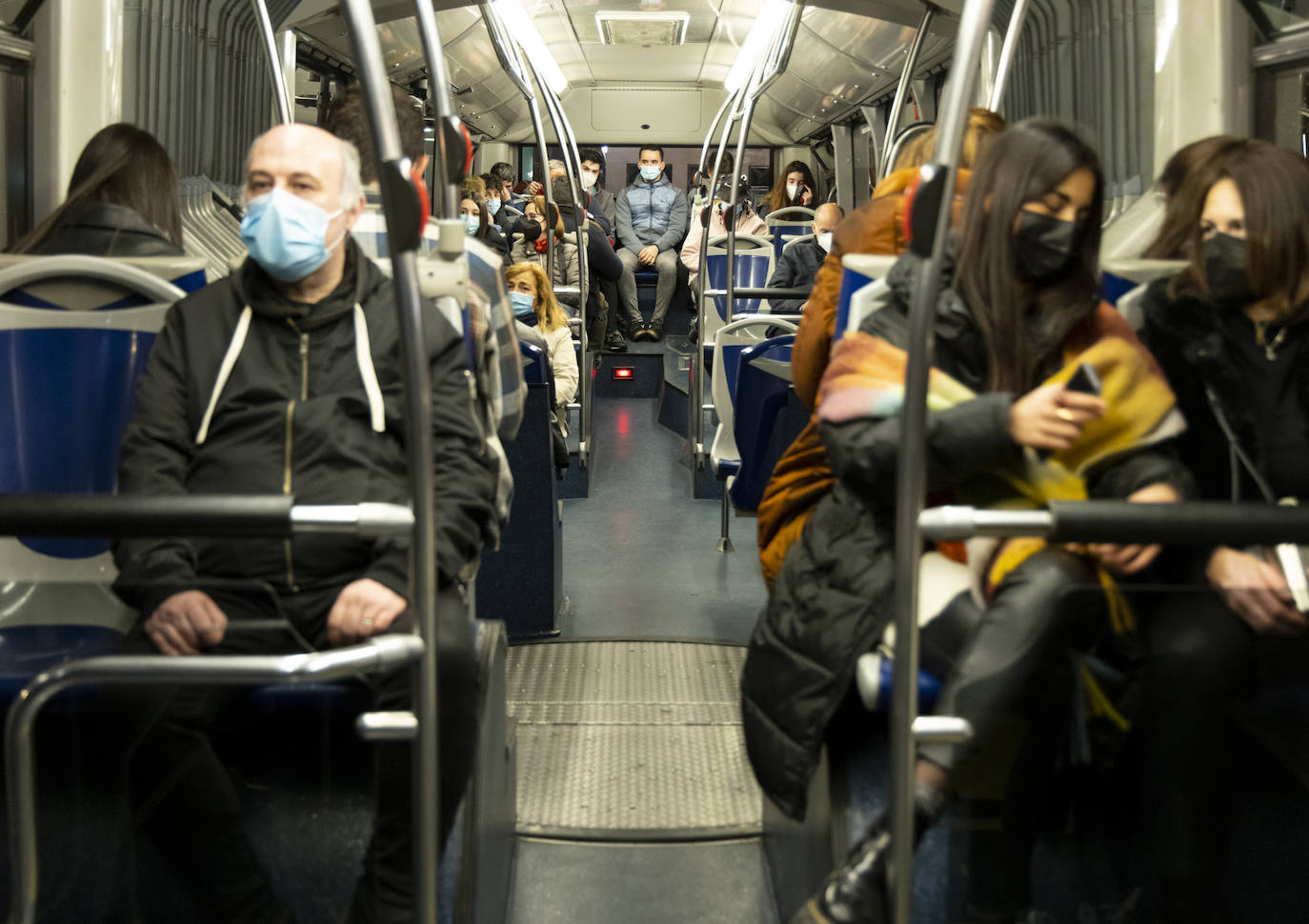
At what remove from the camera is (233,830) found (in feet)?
5.13

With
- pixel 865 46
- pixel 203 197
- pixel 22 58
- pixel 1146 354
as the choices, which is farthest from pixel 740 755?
pixel 865 46

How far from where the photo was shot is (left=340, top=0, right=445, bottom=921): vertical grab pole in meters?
1.46

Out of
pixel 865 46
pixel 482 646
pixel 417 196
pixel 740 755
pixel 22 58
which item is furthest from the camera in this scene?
pixel 865 46

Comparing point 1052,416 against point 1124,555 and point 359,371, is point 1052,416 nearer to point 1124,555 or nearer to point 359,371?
point 1124,555

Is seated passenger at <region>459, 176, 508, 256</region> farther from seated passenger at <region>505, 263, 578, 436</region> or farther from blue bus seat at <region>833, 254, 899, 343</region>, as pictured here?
blue bus seat at <region>833, 254, 899, 343</region>

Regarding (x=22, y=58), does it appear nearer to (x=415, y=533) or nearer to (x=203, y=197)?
(x=203, y=197)

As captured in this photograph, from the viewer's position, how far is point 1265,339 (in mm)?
1983

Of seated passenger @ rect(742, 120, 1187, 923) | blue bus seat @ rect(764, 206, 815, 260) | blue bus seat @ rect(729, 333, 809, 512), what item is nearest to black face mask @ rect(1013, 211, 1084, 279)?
seated passenger @ rect(742, 120, 1187, 923)

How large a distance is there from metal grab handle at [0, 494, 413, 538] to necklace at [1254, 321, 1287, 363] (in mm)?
1315

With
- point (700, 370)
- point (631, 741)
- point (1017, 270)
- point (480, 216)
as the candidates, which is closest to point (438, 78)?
point (1017, 270)

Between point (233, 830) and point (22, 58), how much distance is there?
3.33 metres

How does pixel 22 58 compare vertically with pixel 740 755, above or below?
above

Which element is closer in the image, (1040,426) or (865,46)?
(1040,426)

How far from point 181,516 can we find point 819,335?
1.52m
